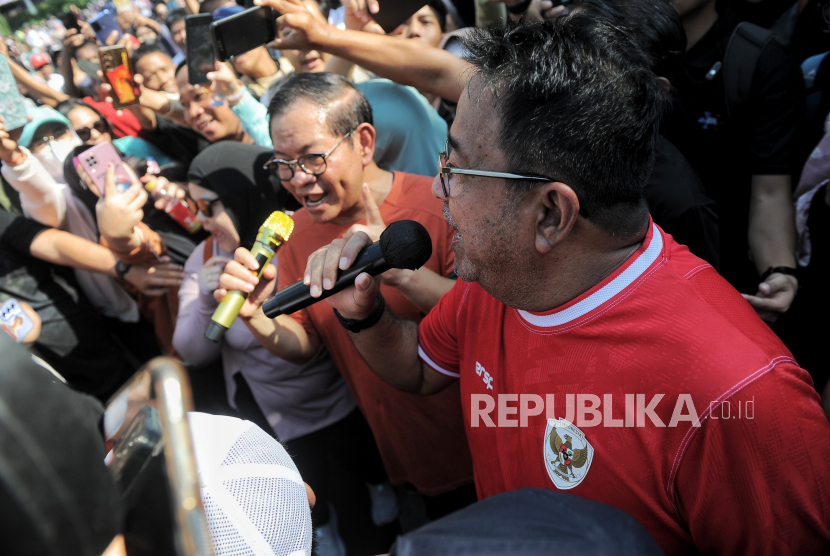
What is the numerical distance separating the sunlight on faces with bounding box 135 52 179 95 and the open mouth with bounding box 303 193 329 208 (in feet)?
9.14

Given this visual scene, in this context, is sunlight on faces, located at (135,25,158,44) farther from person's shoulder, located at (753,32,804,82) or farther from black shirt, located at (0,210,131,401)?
person's shoulder, located at (753,32,804,82)

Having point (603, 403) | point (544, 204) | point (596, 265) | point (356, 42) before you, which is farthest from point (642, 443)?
point (356, 42)

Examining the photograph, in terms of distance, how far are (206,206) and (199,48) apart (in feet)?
3.24

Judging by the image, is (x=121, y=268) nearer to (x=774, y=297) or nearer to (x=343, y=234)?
(x=343, y=234)

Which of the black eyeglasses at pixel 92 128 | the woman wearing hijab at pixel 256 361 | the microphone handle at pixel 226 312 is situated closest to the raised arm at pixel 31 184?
the black eyeglasses at pixel 92 128

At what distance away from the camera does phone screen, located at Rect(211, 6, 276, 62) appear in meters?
2.17

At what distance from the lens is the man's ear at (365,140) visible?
2438mm

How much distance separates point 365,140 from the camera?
97.5 inches

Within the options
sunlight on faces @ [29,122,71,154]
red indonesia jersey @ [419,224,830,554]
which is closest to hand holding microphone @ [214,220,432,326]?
red indonesia jersey @ [419,224,830,554]

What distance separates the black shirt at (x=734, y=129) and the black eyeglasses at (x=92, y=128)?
14.6 ft

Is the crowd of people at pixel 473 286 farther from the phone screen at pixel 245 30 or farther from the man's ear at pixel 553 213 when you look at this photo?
the phone screen at pixel 245 30

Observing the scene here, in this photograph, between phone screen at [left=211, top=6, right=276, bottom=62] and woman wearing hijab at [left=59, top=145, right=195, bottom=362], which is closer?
phone screen at [left=211, top=6, right=276, bottom=62]

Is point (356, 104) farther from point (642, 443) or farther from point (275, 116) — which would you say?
point (642, 443)

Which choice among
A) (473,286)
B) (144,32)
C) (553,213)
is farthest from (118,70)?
(144,32)
